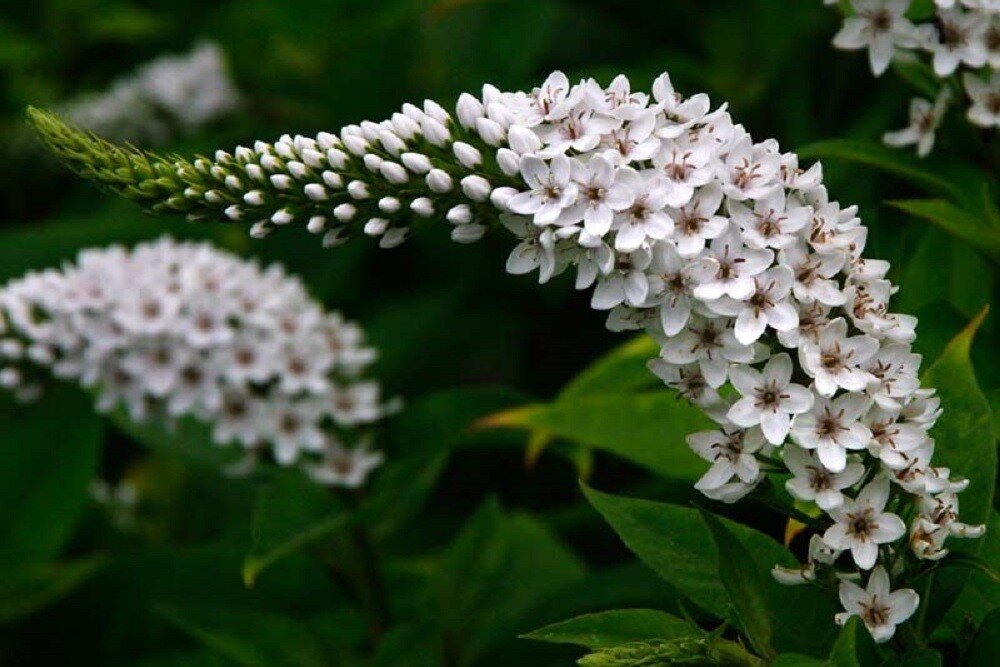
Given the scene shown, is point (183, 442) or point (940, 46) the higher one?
point (940, 46)

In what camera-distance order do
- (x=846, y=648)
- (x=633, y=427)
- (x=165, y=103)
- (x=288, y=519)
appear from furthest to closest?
(x=165, y=103), (x=288, y=519), (x=633, y=427), (x=846, y=648)

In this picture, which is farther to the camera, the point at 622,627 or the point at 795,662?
the point at 622,627

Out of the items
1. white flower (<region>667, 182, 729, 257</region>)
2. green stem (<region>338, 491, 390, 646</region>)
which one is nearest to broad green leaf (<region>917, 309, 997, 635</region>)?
white flower (<region>667, 182, 729, 257</region>)

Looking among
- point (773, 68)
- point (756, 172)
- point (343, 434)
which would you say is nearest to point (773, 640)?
point (756, 172)

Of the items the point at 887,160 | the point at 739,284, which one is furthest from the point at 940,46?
the point at 739,284

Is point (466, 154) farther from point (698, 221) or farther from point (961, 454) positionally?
point (961, 454)

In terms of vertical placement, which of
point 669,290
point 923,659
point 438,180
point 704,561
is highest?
point 438,180

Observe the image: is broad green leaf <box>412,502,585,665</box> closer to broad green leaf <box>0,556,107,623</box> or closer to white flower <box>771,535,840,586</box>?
broad green leaf <box>0,556,107,623</box>

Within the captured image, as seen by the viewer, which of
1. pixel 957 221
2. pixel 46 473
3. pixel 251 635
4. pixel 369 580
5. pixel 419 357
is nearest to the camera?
pixel 957 221
